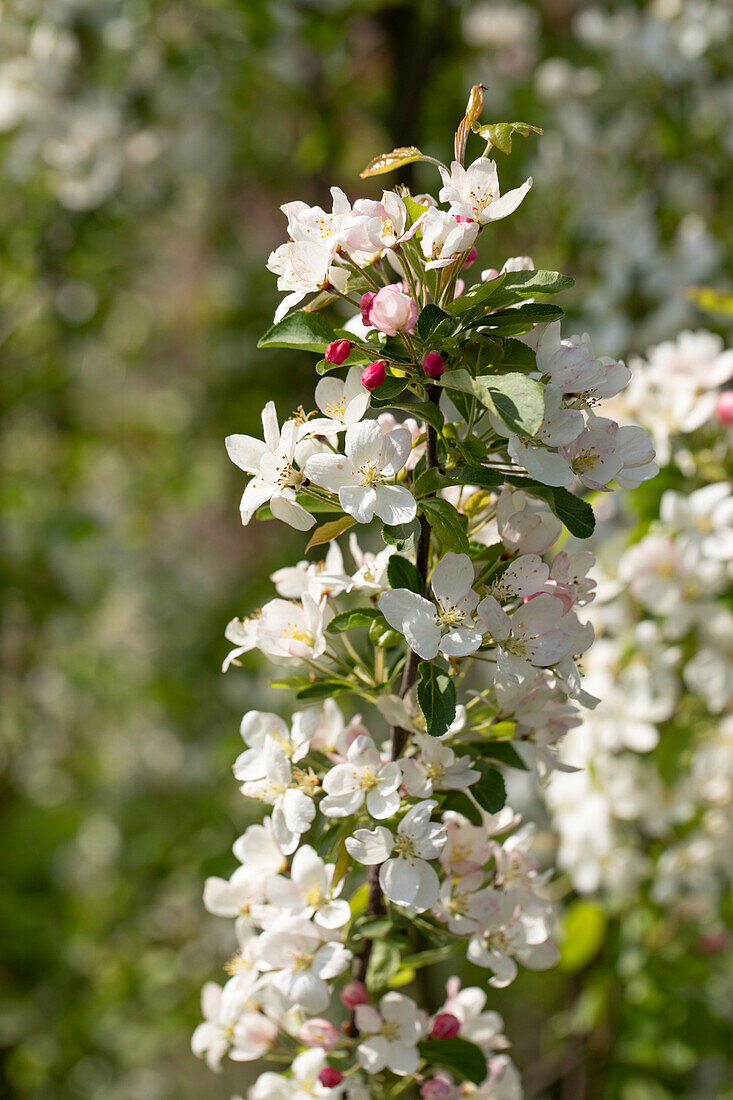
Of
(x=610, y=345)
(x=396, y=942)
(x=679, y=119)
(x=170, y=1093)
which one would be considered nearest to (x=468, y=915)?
(x=396, y=942)

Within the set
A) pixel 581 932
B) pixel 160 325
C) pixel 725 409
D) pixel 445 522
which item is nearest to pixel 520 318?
pixel 445 522

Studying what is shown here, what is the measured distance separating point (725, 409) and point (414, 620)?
1.99ft

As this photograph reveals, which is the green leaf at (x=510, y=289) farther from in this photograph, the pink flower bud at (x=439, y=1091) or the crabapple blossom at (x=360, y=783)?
the pink flower bud at (x=439, y=1091)

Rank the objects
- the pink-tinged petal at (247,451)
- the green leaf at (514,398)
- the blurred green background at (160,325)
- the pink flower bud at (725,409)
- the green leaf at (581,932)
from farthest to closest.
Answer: the blurred green background at (160,325)
the green leaf at (581,932)
the pink flower bud at (725,409)
the pink-tinged petal at (247,451)
the green leaf at (514,398)

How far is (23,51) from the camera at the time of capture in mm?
2029

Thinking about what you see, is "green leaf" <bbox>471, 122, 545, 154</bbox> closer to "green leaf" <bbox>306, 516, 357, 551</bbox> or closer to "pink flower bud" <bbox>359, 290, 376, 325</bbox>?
"pink flower bud" <bbox>359, 290, 376, 325</bbox>

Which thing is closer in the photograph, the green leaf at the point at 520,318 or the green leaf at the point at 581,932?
the green leaf at the point at 520,318

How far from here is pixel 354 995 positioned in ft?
2.04

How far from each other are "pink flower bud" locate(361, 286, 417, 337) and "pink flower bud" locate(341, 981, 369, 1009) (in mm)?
404

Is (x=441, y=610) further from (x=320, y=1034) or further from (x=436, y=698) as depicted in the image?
(x=320, y=1034)

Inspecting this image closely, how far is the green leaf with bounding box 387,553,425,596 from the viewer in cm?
56

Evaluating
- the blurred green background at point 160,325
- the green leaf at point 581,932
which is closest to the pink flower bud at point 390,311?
the green leaf at point 581,932

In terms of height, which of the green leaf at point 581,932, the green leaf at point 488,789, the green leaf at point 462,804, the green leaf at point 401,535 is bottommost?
the green leaf at point 581,932

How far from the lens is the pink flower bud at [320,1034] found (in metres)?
0.62
